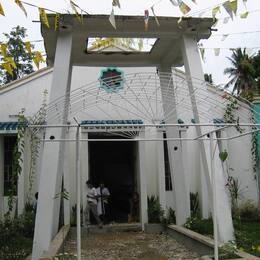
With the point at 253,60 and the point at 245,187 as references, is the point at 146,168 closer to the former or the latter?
the point at 245,187

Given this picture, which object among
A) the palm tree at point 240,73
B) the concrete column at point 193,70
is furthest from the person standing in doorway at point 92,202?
the palm tree at point 240,73

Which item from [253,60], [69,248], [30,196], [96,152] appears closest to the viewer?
[69,248]

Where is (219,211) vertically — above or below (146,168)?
below

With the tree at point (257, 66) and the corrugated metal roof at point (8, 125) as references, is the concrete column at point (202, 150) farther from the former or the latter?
the tree at point (257, 66)

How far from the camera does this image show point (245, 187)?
559 inches

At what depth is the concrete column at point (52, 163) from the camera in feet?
25.5

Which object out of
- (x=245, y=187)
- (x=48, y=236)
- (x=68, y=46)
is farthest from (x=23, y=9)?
(x=245, y=187)

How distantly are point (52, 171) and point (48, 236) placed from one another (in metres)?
1.15

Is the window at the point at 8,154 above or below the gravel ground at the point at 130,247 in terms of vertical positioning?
above

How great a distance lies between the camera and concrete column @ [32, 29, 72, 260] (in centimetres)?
777

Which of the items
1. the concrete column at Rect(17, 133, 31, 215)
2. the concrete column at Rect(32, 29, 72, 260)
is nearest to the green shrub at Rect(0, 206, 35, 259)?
the concrete column at Rect(17, 133, 31, 215)

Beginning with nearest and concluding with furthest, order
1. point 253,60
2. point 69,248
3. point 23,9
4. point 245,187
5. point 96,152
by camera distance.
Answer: point 23,9, point 69,248, point 245,187, point 96,152, point 253,60

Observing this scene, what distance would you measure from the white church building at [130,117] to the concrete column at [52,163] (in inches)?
0.7

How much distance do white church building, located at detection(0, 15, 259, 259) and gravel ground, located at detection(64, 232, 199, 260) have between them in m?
0.85
